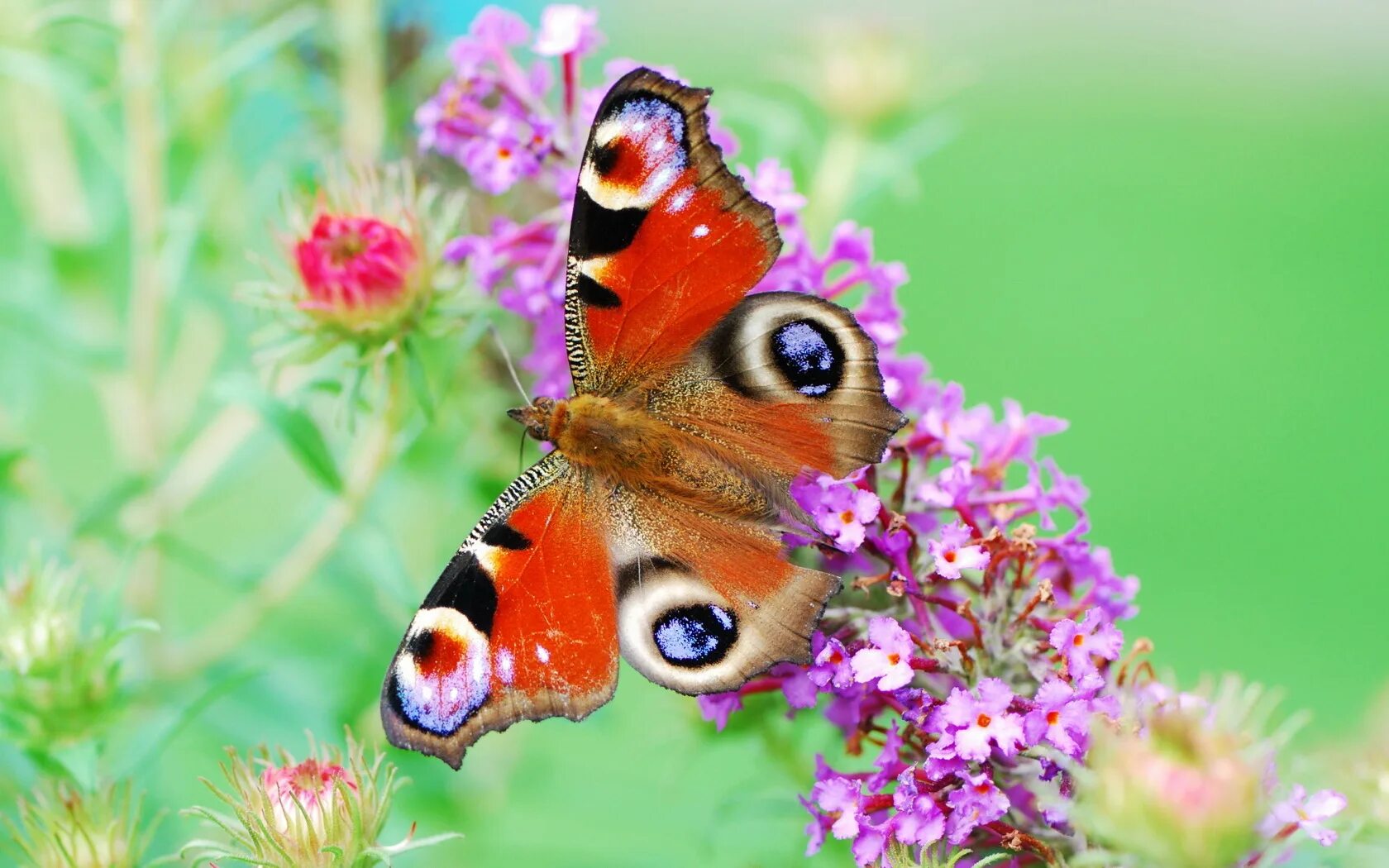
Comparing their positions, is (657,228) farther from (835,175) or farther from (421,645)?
(835,175)

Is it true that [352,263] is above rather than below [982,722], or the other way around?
above

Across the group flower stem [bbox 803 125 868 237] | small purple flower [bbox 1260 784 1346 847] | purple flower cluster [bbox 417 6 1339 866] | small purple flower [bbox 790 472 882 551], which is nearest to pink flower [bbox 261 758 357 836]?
A: purple flower cluster [bbox 417 6 1339 866]

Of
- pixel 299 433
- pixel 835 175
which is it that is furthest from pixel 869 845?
pixel 835 175

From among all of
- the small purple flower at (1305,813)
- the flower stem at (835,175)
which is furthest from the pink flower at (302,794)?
the flower stem at (835,175)

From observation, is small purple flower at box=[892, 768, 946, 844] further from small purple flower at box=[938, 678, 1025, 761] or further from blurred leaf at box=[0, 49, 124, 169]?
blurred leaf at box=[0, 49, 124, 169]

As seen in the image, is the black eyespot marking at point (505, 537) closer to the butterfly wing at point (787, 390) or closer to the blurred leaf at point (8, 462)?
the butterfly wing at point (787, 390)

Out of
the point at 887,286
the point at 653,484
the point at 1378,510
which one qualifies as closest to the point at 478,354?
the point at 653,484
